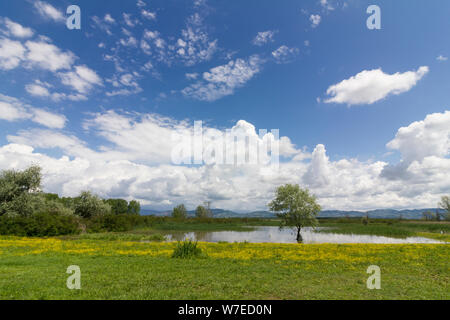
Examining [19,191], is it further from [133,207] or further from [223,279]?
[133,207]

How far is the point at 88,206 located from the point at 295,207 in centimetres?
5991

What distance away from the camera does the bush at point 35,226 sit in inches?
1646

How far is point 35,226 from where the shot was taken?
43.3m

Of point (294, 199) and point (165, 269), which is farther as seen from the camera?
point (294, 199)

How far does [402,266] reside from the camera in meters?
17.2

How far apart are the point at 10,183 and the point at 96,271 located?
163ft

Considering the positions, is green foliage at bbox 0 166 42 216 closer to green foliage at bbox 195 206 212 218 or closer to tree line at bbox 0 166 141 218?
tree line at bbox 0 166 141 218

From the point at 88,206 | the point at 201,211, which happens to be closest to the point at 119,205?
the point at 201,211

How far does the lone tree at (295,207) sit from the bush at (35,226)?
4412cm

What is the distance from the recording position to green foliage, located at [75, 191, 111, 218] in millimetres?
68531

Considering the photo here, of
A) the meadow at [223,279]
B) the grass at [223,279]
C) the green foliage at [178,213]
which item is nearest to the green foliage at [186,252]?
the meadow at [223,279]
